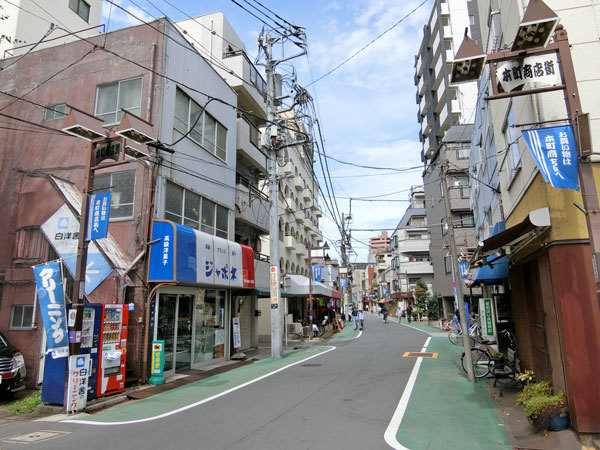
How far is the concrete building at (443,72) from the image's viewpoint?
39688 millimetres

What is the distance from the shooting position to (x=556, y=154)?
5723 mm

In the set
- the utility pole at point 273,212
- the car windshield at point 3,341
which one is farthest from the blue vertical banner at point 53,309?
the utility pole at point 273,212

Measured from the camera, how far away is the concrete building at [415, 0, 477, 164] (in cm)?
3969

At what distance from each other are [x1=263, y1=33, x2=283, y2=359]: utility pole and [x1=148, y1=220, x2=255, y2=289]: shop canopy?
5.81 feet

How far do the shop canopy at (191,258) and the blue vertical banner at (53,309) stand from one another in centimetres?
318

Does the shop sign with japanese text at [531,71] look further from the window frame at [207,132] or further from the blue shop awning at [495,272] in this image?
the window frame at [207,132]

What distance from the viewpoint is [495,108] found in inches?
495

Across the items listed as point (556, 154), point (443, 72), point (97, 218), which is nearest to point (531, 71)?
point (556, 154)

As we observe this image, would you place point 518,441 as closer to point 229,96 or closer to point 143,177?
point 143,177

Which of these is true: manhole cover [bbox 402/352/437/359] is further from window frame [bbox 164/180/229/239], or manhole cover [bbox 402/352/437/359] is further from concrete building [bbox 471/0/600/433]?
window frame [bbox 164/180/229/239]

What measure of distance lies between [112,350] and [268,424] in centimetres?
515

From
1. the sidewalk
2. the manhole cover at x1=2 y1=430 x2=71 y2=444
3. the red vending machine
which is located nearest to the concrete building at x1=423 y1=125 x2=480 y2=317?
the sidewalk

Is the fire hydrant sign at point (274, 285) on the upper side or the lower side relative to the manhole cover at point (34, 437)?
upper

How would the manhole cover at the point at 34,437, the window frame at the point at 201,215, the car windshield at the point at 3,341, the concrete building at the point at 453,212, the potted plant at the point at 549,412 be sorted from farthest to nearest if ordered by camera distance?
the concrete building at the point at 453,212, the window frame at the point at 201,215, the car windshield at the point at 3,341, the manhole cover at the point at 34,437, the potted plant at the point at 549,412
